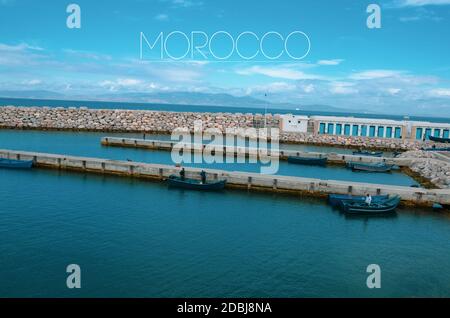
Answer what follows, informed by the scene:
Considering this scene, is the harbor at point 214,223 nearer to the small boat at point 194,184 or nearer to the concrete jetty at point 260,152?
the small boat at point 194,184

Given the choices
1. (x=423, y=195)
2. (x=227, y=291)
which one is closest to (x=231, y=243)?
(x=227, y=291)

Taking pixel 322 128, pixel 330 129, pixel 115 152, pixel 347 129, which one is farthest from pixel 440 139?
A: pixel 115 152

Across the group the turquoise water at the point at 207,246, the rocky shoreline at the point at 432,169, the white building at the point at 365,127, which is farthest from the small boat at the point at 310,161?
the white building at the point at 365,127

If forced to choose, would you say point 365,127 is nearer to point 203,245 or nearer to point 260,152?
point 260,152

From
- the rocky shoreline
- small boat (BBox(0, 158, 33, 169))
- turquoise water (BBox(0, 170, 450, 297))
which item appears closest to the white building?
the rocky shoreline

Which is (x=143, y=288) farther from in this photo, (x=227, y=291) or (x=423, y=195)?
(x=423, y=195)
